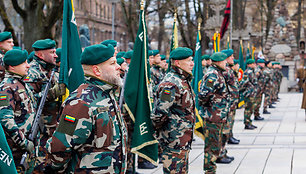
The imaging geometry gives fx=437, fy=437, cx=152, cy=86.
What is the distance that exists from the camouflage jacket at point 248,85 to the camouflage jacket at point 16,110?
1003 cm

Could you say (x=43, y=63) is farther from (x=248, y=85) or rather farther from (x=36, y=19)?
(x=248, y=85)

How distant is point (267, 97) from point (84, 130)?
16.0m

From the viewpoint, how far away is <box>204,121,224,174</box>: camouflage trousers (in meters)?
7.59

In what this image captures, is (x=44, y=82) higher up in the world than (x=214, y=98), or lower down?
higher up

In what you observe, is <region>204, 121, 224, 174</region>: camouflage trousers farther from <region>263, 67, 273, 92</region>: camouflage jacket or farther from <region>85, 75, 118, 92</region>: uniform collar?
<region>263, 67, 273, 92</region>: camouflage jacket

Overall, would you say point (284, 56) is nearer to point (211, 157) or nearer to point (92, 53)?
point (211, 157)

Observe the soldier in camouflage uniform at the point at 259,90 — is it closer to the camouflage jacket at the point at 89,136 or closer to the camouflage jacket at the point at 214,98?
the camouflage jacket at the point at 214,98

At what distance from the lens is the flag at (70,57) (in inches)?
213

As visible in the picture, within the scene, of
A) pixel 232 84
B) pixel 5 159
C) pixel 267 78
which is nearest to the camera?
pixel 5 159

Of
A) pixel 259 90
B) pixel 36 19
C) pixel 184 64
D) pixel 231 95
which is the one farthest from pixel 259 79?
pixel 184 64

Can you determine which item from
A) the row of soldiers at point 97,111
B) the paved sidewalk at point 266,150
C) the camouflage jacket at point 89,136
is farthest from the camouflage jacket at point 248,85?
the camouflage jacket at point 89,136

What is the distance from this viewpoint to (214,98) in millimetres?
7926

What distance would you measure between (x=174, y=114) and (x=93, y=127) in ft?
7.76

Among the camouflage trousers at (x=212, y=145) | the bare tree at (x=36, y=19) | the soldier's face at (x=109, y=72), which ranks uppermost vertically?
the bare tree at (x=36, y=19)
